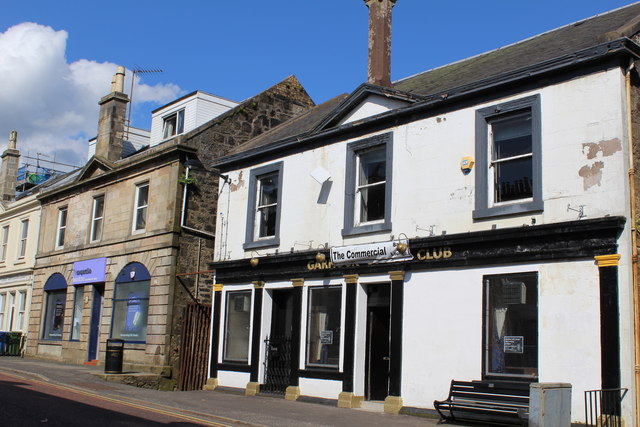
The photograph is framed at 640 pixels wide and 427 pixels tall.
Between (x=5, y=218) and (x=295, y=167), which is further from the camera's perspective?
(x=5, y=218)

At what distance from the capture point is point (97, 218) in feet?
90.1

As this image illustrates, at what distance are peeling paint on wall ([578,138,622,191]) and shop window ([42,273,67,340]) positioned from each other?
22354 mm

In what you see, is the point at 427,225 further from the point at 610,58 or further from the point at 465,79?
the point at 610,58

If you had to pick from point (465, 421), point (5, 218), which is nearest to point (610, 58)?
point (465, 421)

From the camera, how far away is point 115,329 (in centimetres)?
2478

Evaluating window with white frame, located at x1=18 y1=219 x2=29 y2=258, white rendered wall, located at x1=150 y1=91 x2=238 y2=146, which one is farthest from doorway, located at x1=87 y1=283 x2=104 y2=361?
window with white frame, located at x1=18 y1=219 x2=29 y2=258

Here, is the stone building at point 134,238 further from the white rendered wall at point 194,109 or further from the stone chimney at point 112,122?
the white rendered wall at point 194,109

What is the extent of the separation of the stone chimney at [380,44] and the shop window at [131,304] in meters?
10.5

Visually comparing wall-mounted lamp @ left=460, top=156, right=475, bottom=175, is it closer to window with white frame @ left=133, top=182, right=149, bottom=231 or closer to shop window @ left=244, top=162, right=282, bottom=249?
shop window @ left=244, top=162, right=282, bottom=249

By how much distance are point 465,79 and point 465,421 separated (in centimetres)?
730

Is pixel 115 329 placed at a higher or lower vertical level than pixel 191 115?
lower

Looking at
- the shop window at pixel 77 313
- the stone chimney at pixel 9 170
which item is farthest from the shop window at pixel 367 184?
the stone chimney at pixel 9 170

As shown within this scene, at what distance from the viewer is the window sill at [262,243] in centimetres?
1875

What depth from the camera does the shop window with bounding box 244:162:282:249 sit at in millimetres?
19250
